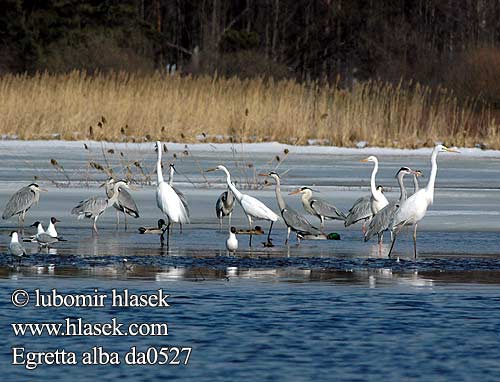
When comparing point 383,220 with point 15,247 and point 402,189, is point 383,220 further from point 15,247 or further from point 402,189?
point 15,247

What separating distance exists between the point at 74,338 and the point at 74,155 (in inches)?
513

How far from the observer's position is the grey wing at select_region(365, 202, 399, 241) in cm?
1038

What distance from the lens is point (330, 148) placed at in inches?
858

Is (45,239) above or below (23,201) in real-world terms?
below

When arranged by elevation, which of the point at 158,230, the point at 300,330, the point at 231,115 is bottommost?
the point at 300,330

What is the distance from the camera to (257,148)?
70.6ft

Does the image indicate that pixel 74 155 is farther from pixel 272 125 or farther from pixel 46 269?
pixel 46 269

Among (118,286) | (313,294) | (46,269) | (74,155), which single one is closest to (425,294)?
(313,294)

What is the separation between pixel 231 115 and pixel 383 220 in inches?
514

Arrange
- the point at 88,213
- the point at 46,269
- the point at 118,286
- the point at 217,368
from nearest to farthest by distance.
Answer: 1. the point at 217,368
2. the point at 118,286
3. the point at 46,269
4. the point at 88,213

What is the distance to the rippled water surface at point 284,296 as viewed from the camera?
6418mm

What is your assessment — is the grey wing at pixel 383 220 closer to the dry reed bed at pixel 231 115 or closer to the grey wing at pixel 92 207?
the grey wing at pixel 92 207

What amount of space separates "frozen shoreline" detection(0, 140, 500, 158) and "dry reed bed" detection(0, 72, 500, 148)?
1.36 ft

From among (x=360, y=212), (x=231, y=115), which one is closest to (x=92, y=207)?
(x=360, y=212)
